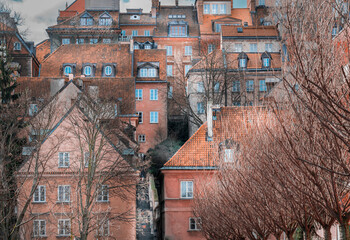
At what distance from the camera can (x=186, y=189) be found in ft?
132

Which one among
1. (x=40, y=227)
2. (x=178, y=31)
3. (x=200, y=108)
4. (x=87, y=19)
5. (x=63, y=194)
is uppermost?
(x=87, y=19)

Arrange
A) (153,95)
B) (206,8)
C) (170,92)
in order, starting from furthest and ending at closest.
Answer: (206,8) < (170,92) < (153,95)

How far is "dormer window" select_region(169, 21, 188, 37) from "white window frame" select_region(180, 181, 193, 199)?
37.1 metres

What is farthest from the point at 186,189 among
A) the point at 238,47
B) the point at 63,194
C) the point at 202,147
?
the point at 238,47

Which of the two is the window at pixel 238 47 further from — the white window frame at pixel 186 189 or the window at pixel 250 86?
the white window frame at pixel 186 189

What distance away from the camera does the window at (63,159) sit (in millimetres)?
39562

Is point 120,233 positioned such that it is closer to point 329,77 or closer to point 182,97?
point 182,97

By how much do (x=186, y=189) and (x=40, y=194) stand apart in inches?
404

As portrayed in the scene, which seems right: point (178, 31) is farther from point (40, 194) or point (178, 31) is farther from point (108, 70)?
point (40, 194)

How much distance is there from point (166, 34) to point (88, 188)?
45113mm

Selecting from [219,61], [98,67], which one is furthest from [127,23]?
[219,61]

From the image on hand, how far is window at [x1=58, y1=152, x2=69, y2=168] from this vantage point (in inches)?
1558

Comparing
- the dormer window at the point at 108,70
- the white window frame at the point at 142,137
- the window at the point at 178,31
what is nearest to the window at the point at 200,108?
the white window frame at the point at 142,137

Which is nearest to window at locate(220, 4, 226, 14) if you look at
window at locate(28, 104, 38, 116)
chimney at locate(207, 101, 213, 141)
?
window at locate(28, 104, 38, 116)
